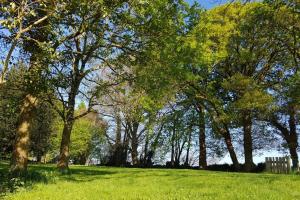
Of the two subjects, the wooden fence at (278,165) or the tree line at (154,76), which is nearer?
the tree line at (154,76)

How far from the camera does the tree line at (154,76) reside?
13.0 m

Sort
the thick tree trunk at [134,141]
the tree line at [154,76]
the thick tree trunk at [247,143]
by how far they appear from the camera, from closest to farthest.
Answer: the tree line at [154,76] → the thick tree trunk at [247,143] → the thick tree trunk at [134,141]

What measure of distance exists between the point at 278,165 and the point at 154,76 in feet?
42.5

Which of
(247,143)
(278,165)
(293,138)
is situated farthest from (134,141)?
(278,165)

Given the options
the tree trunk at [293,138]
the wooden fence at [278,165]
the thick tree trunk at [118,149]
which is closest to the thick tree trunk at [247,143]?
the tree trunk at [293,138]

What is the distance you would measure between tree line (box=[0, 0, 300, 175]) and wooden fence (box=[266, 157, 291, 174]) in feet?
5.47

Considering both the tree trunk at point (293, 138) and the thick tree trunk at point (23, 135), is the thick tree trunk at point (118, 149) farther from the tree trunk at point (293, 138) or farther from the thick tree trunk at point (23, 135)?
the thick tree trunk at point (23, 135)

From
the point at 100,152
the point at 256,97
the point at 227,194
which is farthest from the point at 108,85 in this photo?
the point at 100,152

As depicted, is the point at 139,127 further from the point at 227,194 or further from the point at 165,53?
the point at 227,194

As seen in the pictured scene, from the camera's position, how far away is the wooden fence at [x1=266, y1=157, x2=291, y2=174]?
28.5 metres

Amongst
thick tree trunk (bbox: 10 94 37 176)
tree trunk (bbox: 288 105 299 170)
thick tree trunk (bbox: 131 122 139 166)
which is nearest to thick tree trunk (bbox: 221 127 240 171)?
tree trunk (bbox: 288 105 299 170)

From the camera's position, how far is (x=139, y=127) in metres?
58.5

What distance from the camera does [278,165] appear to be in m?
29.6

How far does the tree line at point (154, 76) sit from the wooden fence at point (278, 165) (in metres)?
1.67
